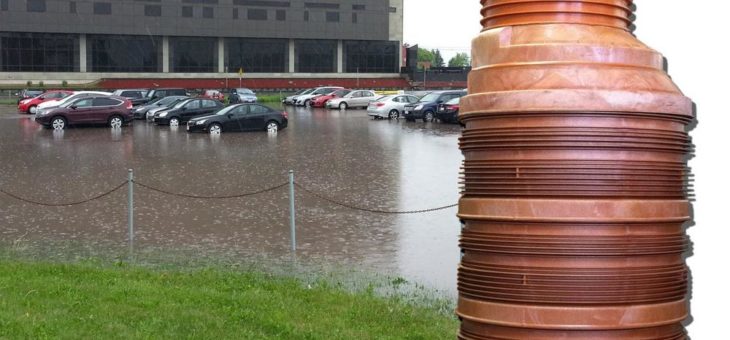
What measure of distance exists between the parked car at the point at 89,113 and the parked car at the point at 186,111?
156 cm

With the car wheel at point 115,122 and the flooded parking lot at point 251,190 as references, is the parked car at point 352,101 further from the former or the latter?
the flooded parking lot at point 251,190

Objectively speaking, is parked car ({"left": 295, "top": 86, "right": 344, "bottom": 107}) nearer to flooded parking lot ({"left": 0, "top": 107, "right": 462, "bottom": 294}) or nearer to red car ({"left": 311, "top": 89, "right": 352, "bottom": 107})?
red car ({"left": 311, "top": 89, "right": 352, "bottom": 107})

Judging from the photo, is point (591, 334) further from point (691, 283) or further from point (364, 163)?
point (364, 163)

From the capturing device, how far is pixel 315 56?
106 m

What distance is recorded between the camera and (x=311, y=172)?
76.6 feet

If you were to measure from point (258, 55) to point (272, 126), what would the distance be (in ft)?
218

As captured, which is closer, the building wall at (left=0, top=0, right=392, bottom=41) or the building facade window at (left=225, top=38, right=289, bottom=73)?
the building wall at (left=0, top=0, right=392, bottom=41)

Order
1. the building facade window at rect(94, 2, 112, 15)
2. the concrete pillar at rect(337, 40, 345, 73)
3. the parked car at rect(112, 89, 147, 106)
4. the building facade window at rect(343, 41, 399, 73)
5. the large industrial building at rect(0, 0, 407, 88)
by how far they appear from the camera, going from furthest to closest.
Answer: the building facade window at rect(343, 41, 399, 73), the concrete pillar at rect(337, 40, 345, 73), the building facade window at rect(94, 2, 112, 15), the large industrial building at rect(0, 0, 407, 88), the parked car at rect(112, 89, 147, 106)

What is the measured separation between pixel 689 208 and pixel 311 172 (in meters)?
20.3

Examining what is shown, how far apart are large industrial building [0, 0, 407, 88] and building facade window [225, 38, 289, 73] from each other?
11 centimetres

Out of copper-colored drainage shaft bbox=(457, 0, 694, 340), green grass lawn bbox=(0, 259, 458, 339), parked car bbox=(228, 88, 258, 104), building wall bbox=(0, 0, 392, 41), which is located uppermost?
building wall bbox=(0, 0, 392, 41)

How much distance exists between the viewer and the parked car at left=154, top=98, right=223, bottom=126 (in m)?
42.5

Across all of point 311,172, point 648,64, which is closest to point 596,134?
point 648,64

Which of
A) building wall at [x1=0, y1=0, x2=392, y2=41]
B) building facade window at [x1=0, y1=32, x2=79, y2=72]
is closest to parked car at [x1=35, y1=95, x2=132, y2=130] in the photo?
building wall at [x1=0, y1=0, x2=392, y2=41]
